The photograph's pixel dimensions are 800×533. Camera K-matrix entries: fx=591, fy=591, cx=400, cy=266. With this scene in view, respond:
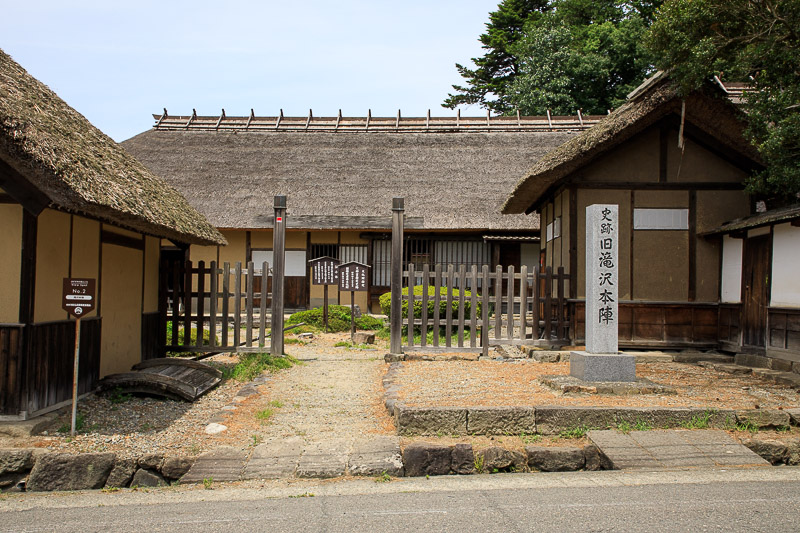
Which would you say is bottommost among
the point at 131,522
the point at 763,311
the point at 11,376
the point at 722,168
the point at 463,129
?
the point at 131,522

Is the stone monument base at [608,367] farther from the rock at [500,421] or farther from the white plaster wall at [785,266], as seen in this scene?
the white plaster wall at [785,266]

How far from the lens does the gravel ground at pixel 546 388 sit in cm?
604

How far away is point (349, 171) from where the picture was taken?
18875mm

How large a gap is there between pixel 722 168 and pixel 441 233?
8.38 metres

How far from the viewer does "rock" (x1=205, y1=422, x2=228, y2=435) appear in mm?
5691

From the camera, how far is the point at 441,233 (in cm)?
1697

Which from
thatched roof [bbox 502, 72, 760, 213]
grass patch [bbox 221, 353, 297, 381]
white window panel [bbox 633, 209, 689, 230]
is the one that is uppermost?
thatched roof [bbox 502, 72, 760, 213]

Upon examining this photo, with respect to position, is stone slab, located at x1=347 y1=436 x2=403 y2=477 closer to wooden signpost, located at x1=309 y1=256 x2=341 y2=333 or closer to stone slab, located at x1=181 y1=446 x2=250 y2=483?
stone slab, located at x1=181 y1=446 x2=250 y2=483

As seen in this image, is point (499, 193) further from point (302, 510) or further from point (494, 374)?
point (302, 510)

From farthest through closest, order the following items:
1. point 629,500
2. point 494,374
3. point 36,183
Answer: point 494,374 < point 36,183 < point 629,500

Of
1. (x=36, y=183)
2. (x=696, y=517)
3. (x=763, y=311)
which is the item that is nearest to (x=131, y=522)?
(x=36, y=183)

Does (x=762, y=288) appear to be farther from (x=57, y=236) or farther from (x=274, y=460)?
(x=57, y=236)

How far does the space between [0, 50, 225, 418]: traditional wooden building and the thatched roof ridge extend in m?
8.88

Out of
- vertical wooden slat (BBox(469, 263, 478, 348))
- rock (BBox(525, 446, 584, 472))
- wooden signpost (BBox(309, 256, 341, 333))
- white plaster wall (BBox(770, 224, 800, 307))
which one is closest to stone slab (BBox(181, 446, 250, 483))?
rock (BBox(525, 446, 584, 472))
